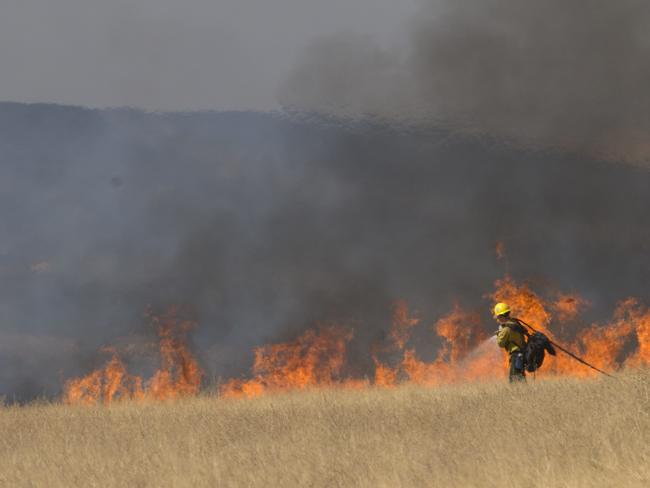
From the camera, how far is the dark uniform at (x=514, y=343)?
1540cm

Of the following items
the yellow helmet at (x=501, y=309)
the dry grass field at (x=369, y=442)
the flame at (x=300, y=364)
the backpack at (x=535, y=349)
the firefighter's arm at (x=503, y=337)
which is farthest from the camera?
the flame at (x=300, y=364)

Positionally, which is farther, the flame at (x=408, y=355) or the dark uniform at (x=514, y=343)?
the flame at (x=408, y=355)

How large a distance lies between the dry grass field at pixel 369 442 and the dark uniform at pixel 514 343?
2.63 ft

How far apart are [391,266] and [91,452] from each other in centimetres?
1794

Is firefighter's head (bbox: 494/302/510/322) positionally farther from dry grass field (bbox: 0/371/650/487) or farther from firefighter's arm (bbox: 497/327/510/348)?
dry grass field (bbox: 0/371/650/487)

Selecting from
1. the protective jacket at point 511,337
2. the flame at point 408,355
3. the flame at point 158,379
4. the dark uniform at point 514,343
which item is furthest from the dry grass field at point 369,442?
the flame at point 408,355

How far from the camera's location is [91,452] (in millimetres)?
11133

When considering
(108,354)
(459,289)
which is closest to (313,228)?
(459,289)

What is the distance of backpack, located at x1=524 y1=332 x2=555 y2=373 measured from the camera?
1523 cm

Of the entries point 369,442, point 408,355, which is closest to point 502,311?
point 369,442

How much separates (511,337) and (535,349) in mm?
426

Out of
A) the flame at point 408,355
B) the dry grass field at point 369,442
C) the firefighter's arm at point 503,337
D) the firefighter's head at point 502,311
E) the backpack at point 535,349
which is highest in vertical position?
the flame at point 408,355

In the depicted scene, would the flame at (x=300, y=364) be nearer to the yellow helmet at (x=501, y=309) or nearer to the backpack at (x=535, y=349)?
the yellow helmet at (x=501, y=309)

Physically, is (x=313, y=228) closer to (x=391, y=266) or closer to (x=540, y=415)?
(x=391, y=266)
